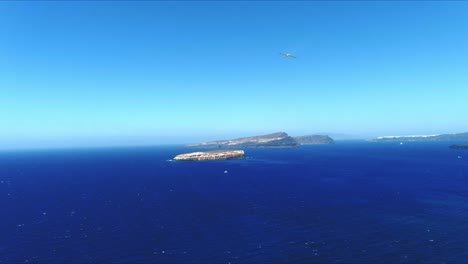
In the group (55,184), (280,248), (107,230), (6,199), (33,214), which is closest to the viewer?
(280,248)

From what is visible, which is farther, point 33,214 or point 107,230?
point 33,214

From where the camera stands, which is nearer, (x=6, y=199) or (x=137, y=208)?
(x=137, y=208)

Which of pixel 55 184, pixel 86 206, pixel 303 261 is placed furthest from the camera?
pixel 55 184

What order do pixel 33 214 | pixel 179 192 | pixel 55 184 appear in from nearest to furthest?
pixel 33 214, pixel 179 192, pixel 55 184

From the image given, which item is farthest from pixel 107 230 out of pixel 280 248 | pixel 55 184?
pixel 55 184

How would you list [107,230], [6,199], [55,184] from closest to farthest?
[107,230], [6,199], [55,184]

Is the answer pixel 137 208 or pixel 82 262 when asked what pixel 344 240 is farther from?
pixel 137 208

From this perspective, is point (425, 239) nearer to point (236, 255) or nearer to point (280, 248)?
point (280, 248)

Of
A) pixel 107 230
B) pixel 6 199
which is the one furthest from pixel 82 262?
pixel 6 199
